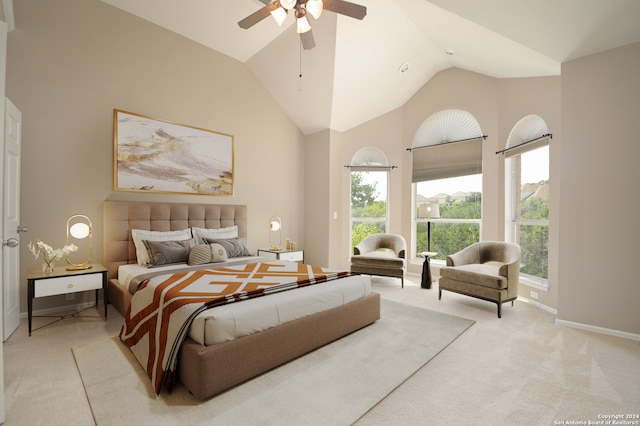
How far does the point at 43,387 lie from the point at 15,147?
2.31 m

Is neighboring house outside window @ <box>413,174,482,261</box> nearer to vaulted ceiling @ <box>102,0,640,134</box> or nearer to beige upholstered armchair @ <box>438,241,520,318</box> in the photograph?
beige upholstered armchair @ <box>438,241,520,318</box>

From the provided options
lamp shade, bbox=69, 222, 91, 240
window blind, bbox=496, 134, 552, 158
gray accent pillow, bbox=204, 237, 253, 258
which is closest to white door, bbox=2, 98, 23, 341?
lamp shade, bbox=69, 222, 91, 240

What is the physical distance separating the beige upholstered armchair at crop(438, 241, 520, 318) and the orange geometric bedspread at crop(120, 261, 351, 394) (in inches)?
64.3

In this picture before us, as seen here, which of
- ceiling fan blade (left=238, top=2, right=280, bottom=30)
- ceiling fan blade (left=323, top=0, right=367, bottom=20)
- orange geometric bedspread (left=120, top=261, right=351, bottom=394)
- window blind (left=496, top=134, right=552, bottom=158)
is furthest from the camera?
window blind (left=496, top=134, right=552, bottom=158)

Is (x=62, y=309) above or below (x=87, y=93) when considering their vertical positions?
below

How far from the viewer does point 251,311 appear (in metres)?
2.14

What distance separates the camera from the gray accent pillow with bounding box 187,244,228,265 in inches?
142

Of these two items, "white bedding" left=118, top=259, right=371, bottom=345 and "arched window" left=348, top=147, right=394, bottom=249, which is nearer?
"white bedding" left=118, top=259, right=371, bottom=345

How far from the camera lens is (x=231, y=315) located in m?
2.04

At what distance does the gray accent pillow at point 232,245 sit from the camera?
4.11 m

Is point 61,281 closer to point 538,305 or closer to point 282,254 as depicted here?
point 282,254

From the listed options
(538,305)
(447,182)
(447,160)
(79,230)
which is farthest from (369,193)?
(79,230)

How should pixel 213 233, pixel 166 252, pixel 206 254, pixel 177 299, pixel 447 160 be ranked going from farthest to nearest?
pixel 447 160
pixel 213 233
pixel 206 254
pixel 166 252
pixel 177 299

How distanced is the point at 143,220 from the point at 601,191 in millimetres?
5237
